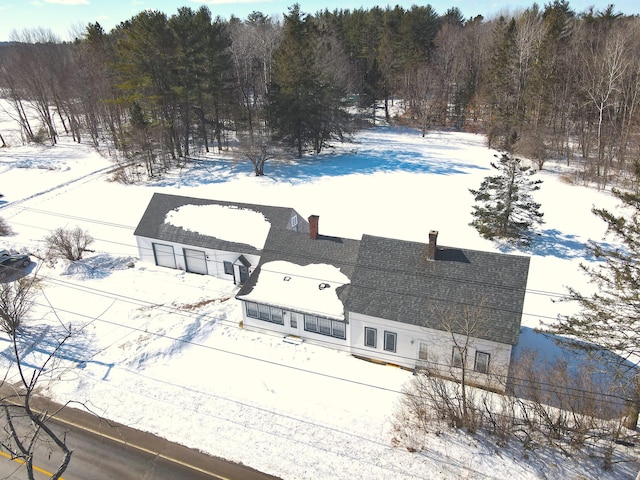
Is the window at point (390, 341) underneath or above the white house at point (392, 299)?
underneath

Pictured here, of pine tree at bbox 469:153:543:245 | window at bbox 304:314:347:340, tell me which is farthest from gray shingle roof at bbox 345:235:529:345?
pine tree at bbox 469:153:543:245

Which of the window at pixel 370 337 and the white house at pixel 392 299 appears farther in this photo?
the window at pixel 370 337

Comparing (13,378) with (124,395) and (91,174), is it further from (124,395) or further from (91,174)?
(91,174)

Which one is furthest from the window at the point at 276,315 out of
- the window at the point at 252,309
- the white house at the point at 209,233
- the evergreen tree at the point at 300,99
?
the evergreen tree at the point at 300,99

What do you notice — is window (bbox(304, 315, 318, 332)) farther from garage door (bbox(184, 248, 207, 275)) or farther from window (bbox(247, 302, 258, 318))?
garage door (bbox(184, 248, 207, 275))

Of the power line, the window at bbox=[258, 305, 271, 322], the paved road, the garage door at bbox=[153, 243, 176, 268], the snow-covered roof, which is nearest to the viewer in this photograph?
the paved road

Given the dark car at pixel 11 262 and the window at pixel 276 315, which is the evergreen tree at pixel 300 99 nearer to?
the dark car at pixel 11 262
